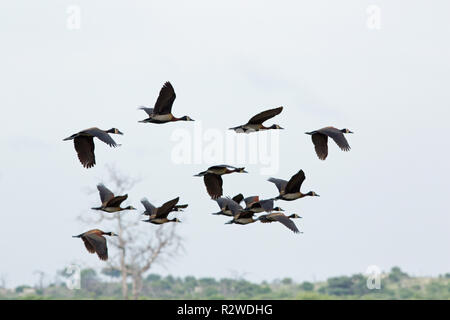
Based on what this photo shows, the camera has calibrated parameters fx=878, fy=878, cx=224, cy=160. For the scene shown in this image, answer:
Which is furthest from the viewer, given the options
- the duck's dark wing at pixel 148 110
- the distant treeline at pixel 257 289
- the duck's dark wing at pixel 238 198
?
the distant treeline at pixel 257 289

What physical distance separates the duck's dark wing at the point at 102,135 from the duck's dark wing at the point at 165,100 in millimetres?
1207

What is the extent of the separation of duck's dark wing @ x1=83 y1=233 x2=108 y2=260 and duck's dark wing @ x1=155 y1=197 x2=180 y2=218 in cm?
180

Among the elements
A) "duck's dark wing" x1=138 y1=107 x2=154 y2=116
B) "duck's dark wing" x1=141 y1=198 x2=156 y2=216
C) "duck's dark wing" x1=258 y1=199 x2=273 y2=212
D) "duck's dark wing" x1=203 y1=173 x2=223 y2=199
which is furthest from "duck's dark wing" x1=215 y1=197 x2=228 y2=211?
"duck's dark wing" x1=138 y1=107 x2=154 y2=116

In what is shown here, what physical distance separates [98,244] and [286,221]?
3.95m

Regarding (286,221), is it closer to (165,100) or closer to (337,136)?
(337,136)

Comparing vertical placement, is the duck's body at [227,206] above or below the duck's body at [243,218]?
above

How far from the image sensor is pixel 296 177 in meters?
18.3

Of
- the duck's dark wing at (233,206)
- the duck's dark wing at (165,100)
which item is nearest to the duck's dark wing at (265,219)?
the duck's dark wing at (233,206)

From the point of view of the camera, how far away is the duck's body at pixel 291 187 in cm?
1837

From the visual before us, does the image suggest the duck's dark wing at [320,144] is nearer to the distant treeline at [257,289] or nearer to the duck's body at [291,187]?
the duck's body at [291,187]

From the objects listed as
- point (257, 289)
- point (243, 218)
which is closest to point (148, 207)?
point (243, 218)
